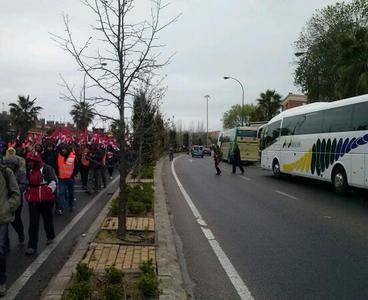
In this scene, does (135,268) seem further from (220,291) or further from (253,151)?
(253,151)

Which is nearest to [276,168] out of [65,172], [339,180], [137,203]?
[339,180]

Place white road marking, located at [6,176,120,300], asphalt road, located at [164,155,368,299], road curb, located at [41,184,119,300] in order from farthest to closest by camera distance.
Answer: asphalt road, located at [164,155,368,299] → white road marking, located at [6,176,120,300] → road curb, located at [41,184,119,300]

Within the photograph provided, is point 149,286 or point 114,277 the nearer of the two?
point 149,286

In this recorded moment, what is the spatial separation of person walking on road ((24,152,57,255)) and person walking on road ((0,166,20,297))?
2.09 metres

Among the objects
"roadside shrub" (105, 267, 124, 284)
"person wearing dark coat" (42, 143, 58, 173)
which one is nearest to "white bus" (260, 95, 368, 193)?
"person wearing dark coat" (42, 143, 58, 173)

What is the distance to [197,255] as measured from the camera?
814 centimetres

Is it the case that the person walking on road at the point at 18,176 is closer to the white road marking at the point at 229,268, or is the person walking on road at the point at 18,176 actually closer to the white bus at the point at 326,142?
the white road marking at the point at 229,268

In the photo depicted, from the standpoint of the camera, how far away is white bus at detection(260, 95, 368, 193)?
16264 mm

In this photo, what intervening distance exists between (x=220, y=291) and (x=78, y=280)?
1.65 metres

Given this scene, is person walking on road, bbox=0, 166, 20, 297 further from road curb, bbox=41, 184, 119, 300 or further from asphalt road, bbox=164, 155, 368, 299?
asphalt road, bbox=164, 155, 368, 299

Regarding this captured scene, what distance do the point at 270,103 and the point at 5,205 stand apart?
2739 inches

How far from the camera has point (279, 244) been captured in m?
9.00

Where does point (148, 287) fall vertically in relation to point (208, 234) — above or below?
above

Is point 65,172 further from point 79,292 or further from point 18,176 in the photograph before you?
point 79,292
